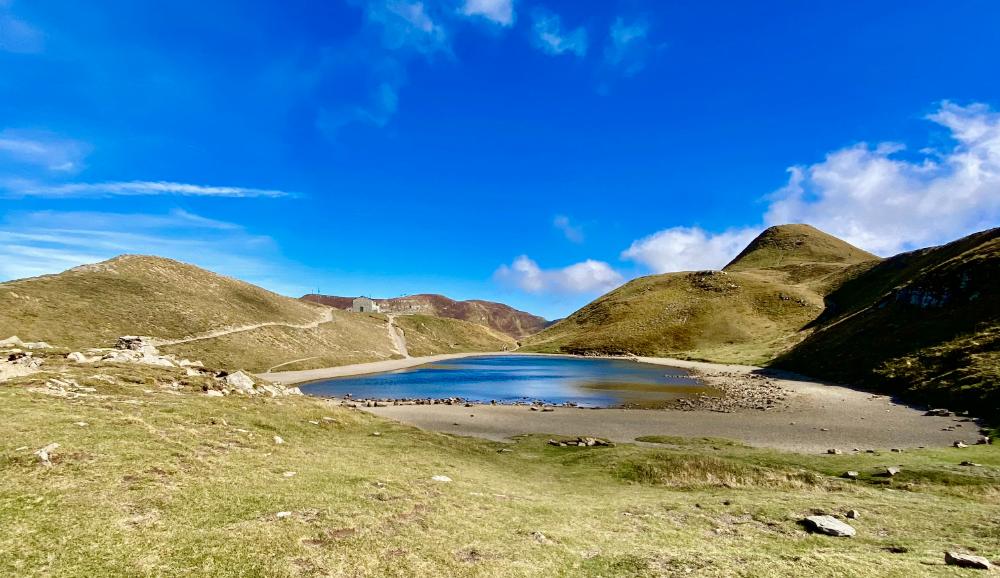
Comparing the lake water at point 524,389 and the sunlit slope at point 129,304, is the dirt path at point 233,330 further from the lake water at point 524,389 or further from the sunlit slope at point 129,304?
the lake water at point 524,389

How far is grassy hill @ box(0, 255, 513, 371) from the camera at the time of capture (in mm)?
81875

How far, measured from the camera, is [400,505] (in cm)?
1402

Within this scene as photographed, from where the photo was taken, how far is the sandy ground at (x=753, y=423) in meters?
36.2

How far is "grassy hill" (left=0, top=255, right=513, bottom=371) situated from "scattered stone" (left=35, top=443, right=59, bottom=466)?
8336 cm

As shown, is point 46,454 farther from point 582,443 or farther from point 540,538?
point 582,443

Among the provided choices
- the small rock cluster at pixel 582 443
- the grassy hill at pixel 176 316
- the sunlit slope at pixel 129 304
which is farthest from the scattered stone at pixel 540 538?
the grassy hill at pixel 176 316

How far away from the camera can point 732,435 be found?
126 feet

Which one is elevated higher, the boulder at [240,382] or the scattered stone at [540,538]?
the boulder at [240,382]

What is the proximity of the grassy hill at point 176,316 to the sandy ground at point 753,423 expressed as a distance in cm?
6448

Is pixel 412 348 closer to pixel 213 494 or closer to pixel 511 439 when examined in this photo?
pixel 511 439

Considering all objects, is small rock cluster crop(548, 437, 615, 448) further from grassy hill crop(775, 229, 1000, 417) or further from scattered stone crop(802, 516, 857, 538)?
grassy hill crop(775, 229, 1000, 417)

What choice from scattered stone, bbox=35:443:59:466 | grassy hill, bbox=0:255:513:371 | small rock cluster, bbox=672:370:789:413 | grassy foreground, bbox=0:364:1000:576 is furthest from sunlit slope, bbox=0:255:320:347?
small rock cluster, bbox=672:370:789:413

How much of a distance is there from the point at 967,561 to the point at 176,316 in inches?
5057

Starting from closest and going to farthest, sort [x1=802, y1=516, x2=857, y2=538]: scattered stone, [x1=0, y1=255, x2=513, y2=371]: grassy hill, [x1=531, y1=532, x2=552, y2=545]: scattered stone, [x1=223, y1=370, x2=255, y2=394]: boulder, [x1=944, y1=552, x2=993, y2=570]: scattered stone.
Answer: [x1=944, y1=552, x2=993, y2=570]: scattered stone, [x1=531, y1=532, x2=552, y2=545]: scattered stone, [x1=802, y1=516, x2=857, y2=538]: scattered stone, [x1=223, y1=370, x2=255, y2=394]: boulder, [x1=0, y1=255, x2=513, y2=371]: grassy hill
